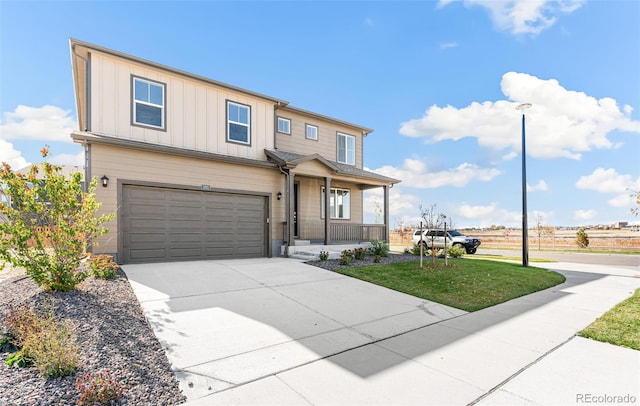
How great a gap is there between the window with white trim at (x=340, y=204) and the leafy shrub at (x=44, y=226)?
11.1 meters

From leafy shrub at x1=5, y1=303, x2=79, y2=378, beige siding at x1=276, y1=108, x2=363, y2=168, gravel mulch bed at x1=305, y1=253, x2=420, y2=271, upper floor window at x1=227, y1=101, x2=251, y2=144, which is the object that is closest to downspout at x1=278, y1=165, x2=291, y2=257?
upper floor window at x1=227, y1=101, x2=251, y2=144

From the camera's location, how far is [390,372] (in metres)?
3.40

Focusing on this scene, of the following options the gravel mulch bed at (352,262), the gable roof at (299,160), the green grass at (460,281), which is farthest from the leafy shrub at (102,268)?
the gable roof at (299,160)

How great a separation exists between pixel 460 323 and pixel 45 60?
44.0ft

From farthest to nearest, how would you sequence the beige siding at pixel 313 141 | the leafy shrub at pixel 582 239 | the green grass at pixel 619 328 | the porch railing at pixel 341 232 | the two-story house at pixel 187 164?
the leafy shrub at pixel 582 239
the beige siding at pixel 313 141
the porch railing at pixel 341 232
the two-story house at pixel 187 164
the green grass at pixel 619 328

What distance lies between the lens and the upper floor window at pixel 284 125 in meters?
14.0

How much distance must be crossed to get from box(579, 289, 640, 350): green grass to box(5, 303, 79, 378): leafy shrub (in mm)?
6721

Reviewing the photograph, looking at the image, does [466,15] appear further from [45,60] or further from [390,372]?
[45,60]

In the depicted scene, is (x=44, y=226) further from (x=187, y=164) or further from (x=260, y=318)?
(x=187, y=164)

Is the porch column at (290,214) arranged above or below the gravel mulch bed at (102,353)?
above

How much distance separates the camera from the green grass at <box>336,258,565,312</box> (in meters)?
6.89

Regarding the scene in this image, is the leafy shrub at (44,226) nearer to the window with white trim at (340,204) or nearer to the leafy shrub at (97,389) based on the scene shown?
the leafy shrub at (97,389)

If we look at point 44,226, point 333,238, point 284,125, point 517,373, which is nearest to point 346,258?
point 333,238

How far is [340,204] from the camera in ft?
51.7
